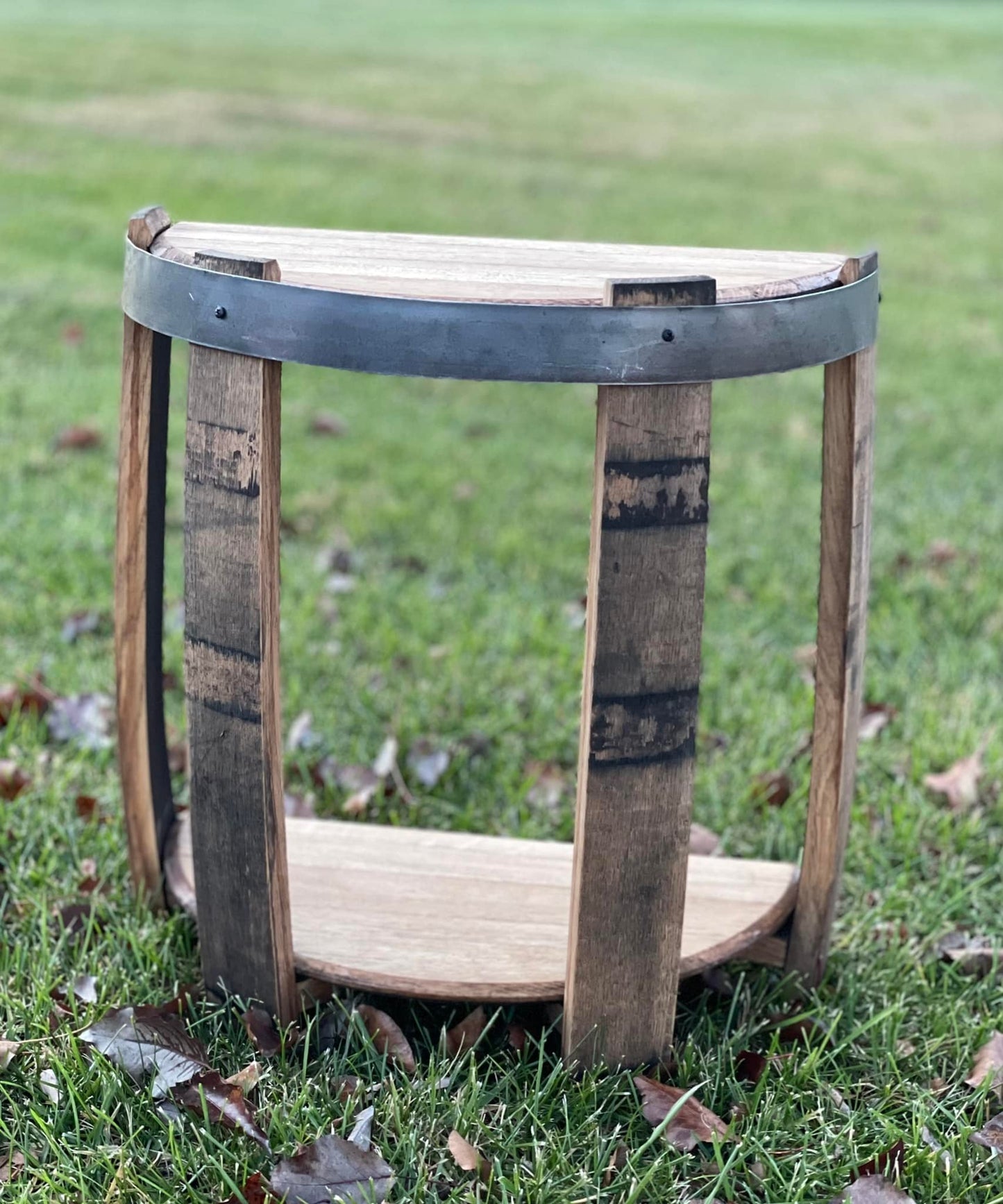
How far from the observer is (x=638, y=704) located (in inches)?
58.4

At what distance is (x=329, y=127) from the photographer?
1097 cm

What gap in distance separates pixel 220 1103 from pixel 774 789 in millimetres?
1221

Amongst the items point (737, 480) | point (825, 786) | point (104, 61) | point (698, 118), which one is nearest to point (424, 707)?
point (825, 786)

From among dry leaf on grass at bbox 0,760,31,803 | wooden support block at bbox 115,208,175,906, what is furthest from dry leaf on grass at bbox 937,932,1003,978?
dry leaf on grass at bbox 0,760,31,803

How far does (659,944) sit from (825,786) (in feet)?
1.13

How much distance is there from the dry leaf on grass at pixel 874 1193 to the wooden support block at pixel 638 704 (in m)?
0.29

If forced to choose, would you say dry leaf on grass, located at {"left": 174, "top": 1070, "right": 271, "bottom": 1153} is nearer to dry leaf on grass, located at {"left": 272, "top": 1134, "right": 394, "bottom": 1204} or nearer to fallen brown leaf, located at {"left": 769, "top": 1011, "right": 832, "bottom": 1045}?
dry leaf on grass, located at {"left": 272, "top": 1134, "right": 394, "bottom": 1204}

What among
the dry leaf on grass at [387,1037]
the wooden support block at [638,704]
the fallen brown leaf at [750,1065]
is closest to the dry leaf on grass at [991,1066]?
the fallen brown leaf at [750,1065]

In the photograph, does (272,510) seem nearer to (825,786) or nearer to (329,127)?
(825,786)

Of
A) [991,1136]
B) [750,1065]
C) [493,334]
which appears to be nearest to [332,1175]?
[750,1065]

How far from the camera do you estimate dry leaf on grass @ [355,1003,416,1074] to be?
1.71m

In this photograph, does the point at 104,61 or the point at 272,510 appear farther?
the point at 104,61

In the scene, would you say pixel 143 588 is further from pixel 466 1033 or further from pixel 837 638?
pixel 837 638

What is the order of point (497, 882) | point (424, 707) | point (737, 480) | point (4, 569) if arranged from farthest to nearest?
point (737, 480) < point (4, 569) < point (424, 707) < point (497, 882)
